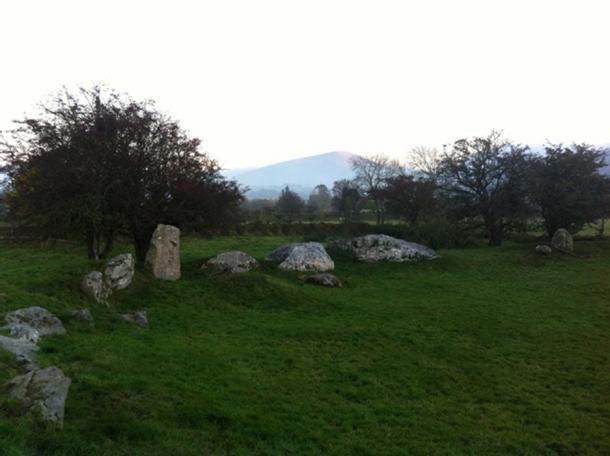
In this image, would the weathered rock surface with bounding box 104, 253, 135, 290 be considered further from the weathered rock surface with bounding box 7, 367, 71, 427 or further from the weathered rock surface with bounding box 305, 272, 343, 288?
the weathered rock surface with bounding box 7, 367, 71, 427

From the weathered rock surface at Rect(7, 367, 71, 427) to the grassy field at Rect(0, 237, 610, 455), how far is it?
19cm

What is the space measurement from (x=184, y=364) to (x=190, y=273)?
787 centimetres

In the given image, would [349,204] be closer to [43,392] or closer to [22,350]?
[22,350]

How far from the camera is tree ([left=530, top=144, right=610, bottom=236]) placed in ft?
81.0

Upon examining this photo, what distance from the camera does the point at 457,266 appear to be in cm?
2014

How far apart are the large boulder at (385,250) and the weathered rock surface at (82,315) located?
1291 cm

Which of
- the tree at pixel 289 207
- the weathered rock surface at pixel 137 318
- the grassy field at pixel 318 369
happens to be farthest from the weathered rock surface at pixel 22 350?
the tree at pixel 289 207

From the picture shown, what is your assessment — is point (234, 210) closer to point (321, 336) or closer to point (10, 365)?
point (321, 336)

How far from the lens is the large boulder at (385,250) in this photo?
68.0 feet

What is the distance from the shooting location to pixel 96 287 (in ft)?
39.2

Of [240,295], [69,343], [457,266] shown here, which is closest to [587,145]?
[457,266]

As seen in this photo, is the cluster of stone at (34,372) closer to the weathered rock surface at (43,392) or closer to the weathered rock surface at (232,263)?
the weathered rock surface at (43,392)

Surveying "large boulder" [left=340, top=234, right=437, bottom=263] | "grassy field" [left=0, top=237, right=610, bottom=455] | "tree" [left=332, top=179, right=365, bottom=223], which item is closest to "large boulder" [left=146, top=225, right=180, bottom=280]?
"grassy field" [left=0, top=237, right=610, bottom=455]

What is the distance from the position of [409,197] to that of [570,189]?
11.0 m
